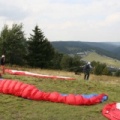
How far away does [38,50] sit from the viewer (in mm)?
60625

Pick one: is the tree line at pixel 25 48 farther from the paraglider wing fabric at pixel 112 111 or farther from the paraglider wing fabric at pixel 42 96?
the paraglider wing fabric at pixel 112 111

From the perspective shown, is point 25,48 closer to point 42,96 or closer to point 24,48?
point 24,48

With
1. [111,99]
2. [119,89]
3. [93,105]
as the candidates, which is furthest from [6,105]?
[119,89]

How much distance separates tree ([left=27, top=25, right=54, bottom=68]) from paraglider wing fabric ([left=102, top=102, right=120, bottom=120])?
4376cm

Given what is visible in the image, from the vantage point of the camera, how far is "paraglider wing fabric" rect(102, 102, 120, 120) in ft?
43.4

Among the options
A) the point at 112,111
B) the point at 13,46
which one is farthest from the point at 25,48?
the point at 112,111

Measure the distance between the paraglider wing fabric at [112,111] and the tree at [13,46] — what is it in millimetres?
47048

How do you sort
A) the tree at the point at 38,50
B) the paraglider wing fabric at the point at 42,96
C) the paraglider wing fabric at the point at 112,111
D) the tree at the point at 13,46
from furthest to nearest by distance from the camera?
the tree at the point at 13,46 < the tree at the point at 38,50 < the paraglider wing fabric at the point at 42,96 < the paraglider wing fabric at the point at 112,111

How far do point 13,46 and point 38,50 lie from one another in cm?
581

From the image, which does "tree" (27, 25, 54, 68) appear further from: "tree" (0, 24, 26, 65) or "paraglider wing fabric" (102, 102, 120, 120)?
"paraglider wing fabric" (102, 102, 120, 120)

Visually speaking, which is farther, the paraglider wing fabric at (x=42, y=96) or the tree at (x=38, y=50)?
the tree at (x=38, y=50)

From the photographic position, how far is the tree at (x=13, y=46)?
62250mm

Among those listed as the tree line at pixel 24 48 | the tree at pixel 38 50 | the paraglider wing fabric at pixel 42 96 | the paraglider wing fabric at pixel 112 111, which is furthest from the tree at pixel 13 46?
the paraglider wing fabric at pixel 112 111

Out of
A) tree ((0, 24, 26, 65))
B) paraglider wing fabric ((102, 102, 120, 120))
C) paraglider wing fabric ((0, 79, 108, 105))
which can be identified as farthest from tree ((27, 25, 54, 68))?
paraglider wing fabric ((102, 102, 120, 120))
